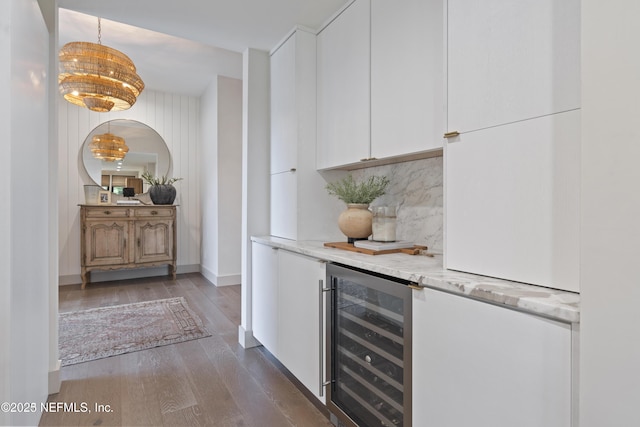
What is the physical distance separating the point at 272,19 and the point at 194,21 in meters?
0.54

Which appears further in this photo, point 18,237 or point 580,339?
point 18,237

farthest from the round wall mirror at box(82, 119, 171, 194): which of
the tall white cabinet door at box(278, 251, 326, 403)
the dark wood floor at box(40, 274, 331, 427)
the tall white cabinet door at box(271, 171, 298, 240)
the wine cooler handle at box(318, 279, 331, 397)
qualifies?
the wine cooler handle at box(318, 279, 331, 397)

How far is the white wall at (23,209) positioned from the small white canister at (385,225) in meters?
1.56

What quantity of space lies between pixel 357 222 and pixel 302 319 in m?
0.64

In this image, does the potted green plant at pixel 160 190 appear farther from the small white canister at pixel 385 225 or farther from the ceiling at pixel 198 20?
the small white canister at pixel 385 225

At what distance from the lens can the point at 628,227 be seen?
2.31 feet

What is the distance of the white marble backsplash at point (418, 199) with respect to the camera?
6.01 ft

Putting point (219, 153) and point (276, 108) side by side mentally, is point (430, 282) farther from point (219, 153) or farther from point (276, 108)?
point (219, 153)

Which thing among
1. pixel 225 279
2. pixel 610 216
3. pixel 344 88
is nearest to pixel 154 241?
pixel 225 279

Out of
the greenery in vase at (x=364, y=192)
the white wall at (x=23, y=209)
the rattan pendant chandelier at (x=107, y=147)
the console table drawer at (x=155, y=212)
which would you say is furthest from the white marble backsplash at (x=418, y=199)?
the rattan pendant chandelier at (x=107, y=147)

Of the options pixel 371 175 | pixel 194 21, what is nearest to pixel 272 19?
pixel 194 21

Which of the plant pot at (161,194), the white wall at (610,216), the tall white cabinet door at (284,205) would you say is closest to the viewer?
the white wall at (610,216)

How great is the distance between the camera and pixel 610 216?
73 centimetres

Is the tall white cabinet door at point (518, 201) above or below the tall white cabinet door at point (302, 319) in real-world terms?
above
